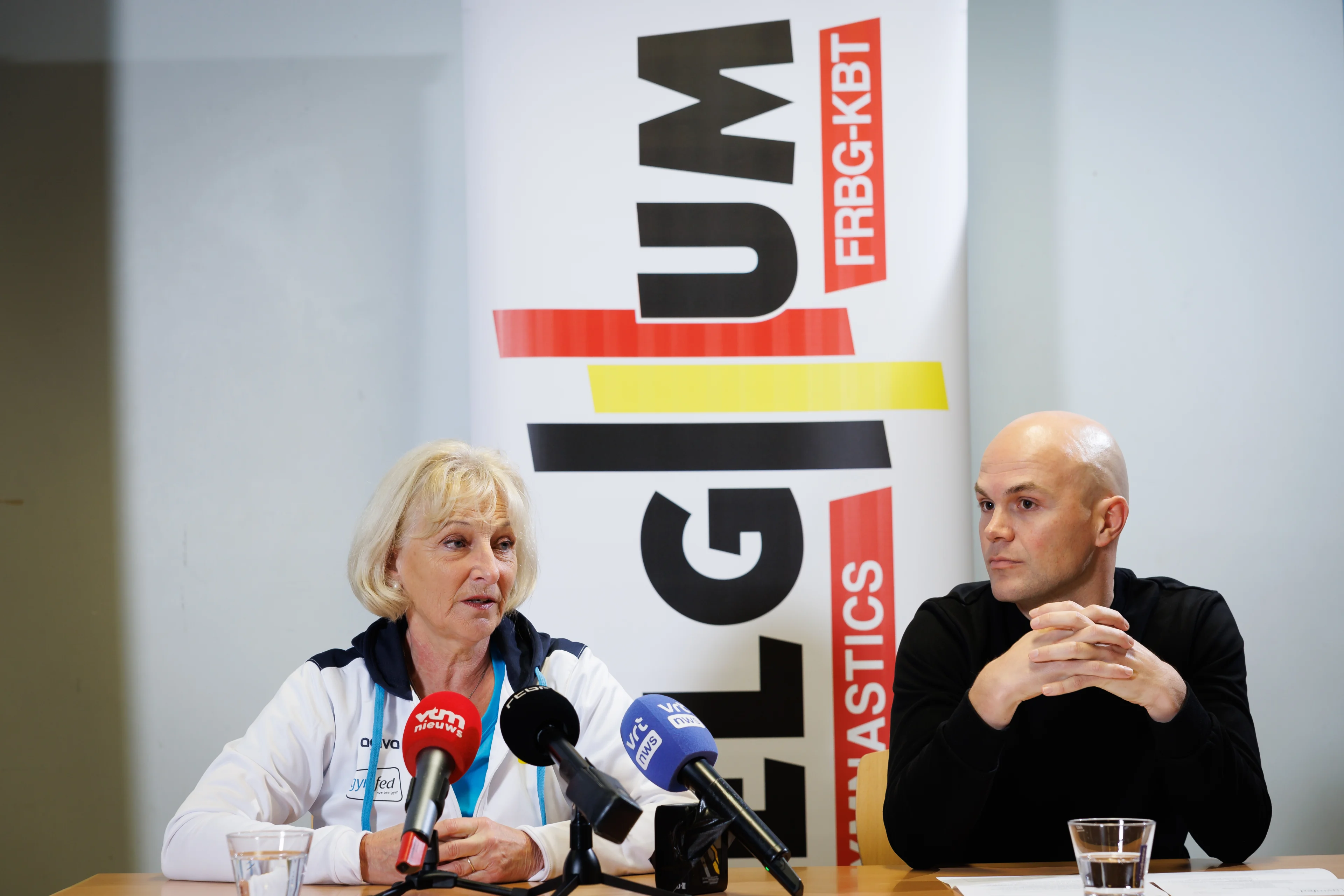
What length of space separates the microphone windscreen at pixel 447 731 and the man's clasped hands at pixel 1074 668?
760 mm

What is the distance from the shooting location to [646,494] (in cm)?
251

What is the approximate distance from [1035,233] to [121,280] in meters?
2.36

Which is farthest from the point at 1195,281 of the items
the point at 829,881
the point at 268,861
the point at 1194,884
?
the point at 268,861

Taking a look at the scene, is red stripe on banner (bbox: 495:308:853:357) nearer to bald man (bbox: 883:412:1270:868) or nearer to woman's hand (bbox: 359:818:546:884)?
bald man (bbox: 883:412:1270:868)

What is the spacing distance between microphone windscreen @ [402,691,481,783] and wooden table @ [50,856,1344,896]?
32 centimetres

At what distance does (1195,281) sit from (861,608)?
129 cm

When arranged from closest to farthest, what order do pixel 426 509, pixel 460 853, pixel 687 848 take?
1. pixel 687 848
2. pixel 460 853
3. pixel 426 509

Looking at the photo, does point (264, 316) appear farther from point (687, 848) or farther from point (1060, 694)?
point (1060, 694)

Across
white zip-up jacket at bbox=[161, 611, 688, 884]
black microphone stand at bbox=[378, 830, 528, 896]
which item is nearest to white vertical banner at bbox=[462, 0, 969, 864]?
white zip-up jacket at bbox=[161, 611, 688, 884]

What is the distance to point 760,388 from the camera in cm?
253

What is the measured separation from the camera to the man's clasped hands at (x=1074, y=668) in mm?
1562

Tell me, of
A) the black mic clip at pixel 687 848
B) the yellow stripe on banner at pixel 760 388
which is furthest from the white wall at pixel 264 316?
the black mic clip at pixel 687 848

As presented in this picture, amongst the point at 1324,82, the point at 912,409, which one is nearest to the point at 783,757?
the point at 912,409

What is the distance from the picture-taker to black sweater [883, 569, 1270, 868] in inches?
65.1
